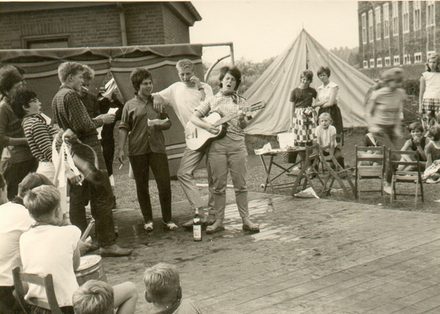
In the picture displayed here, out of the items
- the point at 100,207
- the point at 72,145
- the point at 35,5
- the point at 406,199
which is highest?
the point at 35,5

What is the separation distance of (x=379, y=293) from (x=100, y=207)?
281cm

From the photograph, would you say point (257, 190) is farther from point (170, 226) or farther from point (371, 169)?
point (170, 226)

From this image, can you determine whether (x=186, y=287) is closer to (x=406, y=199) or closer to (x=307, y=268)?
(x=307, y=268)

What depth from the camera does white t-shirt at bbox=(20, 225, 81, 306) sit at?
3264mm

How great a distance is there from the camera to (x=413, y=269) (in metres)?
5.03

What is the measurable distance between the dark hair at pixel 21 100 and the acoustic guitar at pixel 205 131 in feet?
Answer: 6.01

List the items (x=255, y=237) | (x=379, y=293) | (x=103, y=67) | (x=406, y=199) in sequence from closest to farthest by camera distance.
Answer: (x=379, y=293) < (x=255, y=237) < (x=103, y=67) < (x=406, y=199)

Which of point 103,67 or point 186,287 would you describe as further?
point 103,67

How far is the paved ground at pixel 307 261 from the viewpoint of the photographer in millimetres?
4445

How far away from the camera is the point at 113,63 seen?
777 cm

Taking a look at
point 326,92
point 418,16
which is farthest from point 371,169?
point 418,16

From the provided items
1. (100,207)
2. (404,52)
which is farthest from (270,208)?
(404,52)

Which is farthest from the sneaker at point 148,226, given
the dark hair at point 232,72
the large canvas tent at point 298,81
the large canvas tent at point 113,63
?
the large canvas tent at point 298,81

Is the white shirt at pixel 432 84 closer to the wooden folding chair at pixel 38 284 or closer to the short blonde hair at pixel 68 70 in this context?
the short blonde hair at pixel 68 70
